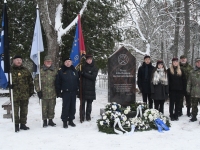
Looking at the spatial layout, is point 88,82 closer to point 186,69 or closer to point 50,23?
point 186,69

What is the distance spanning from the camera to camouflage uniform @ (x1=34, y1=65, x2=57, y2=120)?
686 cm

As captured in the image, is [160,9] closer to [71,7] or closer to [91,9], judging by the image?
[91,9]

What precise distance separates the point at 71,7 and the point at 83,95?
24.1 ft

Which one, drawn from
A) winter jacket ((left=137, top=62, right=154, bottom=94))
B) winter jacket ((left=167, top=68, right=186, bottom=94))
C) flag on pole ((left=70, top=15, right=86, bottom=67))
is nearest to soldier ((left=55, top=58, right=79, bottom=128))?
flag on pole ((left=70, top=15, right=86, bottom=67))

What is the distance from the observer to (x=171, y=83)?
7.58m

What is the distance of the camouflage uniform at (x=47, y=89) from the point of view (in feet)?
22.5

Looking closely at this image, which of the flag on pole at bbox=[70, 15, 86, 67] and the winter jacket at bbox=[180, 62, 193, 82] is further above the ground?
the flag on pole at bbox=[70, 15, 86, 67]

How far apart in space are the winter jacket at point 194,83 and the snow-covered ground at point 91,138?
2.99ft

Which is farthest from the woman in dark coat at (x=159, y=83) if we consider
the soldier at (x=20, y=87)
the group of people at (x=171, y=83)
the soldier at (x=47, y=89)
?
the soldier at (x=20, y=87)

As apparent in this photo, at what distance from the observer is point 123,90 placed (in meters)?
7.89

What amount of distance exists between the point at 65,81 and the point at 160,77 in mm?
2825

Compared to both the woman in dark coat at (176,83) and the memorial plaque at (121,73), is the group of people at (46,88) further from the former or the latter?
the woman in dark coat at (176,83)

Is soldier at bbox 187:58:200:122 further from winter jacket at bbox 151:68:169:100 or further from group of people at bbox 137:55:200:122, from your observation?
winter jacket at bbox 151:68:169:100

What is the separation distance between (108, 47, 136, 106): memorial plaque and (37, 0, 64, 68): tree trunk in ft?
15.6
